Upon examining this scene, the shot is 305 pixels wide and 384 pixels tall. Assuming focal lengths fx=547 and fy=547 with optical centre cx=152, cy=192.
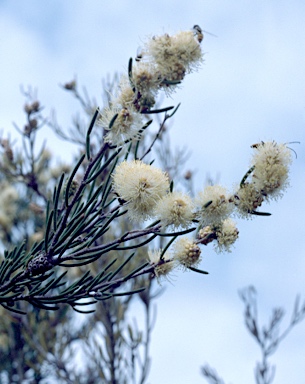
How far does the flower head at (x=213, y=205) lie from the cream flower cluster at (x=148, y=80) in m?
0.21

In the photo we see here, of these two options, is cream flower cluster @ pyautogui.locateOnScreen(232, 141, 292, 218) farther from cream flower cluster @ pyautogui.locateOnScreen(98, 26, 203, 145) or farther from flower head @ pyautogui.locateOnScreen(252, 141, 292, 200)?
cream flower cluster @ pyautogui.locateOnScreen(98, 26, 203, 145)

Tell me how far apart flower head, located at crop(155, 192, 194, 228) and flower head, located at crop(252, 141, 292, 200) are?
14 cm

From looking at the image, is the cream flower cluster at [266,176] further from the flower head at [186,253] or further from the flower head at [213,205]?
the flower head at [186,253]

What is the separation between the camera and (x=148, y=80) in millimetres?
1183

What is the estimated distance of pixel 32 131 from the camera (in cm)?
308

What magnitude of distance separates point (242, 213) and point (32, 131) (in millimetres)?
2203

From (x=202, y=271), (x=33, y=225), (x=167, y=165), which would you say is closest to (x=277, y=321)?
(x=167, y=165)

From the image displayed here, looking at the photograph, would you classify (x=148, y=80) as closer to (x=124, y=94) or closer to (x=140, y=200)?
(x=124, y=94)

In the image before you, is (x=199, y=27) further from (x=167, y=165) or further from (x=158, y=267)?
(x=167, y=165)

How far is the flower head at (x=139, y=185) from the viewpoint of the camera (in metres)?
1.08

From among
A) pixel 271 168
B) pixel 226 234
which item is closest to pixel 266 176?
pixel 271 168

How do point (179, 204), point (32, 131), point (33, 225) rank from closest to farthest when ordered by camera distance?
point (179, 204), point (32, 131), point (33, 225)

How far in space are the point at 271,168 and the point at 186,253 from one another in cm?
25

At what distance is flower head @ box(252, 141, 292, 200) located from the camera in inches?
40.5
